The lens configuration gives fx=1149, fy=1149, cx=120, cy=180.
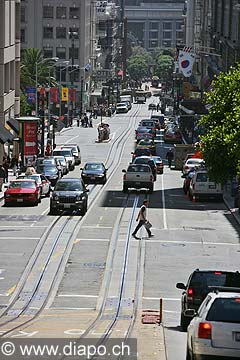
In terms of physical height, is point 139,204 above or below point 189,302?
below

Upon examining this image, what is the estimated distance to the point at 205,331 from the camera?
1655 centimetres

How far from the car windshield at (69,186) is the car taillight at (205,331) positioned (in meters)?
33.5

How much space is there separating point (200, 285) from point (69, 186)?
26708 millimetres

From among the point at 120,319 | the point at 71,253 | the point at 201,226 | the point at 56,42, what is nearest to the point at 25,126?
the point at 201,226

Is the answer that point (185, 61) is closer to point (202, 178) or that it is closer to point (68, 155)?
point (68, 155)

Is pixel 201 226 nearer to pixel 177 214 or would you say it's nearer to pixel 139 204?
pixel 177 214

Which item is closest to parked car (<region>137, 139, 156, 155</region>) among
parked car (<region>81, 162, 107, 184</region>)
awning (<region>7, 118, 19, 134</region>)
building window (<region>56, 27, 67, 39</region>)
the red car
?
awning (<region>7, 118, 19, 134</region>)

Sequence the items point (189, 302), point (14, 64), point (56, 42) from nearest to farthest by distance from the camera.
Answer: point (189, 302)
point (14, 64)
point (56, 42)

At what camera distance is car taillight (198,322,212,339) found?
16500mm

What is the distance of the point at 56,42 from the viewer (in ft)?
564

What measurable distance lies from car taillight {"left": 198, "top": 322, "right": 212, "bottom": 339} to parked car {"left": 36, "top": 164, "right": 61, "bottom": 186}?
49.0 metres

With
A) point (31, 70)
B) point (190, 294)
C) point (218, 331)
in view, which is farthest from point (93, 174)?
point (31, 70)

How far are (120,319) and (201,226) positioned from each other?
21.4 m

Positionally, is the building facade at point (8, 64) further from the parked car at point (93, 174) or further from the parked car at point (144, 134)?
the parked car at point (144, 134)
